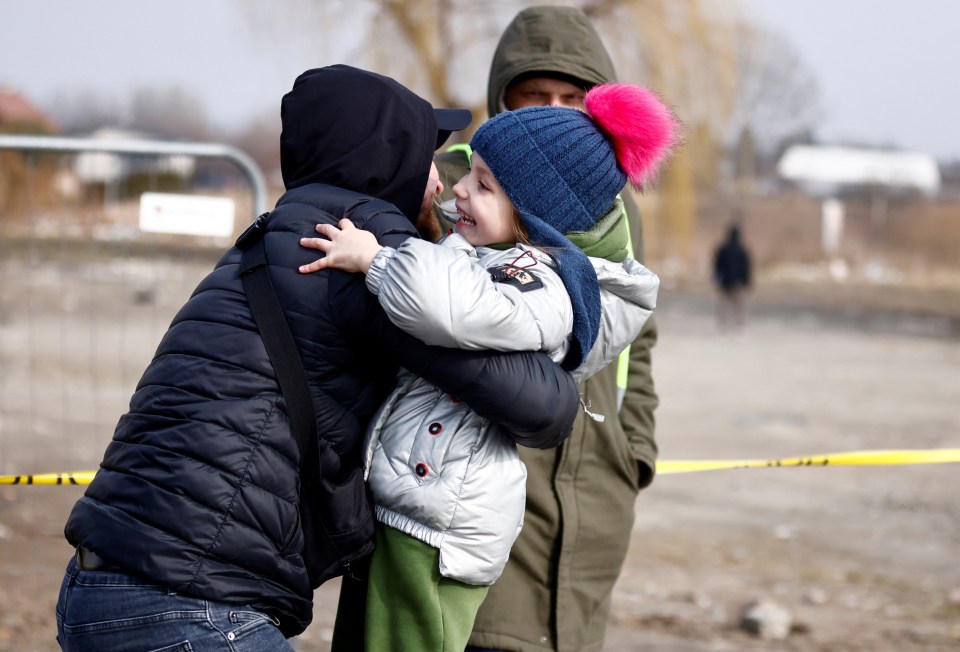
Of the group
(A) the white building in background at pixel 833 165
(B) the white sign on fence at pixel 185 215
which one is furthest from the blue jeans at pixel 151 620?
(A) the white building in background at pixel 833 165

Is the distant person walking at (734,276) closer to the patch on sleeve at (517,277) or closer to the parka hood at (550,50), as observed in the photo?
the parka hood at (550,50)

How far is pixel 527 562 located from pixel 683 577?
3.31m

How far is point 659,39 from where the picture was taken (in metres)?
18.4

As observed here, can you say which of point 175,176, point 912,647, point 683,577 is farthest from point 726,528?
point 175,176

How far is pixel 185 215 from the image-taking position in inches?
169

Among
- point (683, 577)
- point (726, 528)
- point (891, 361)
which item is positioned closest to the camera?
point (683, 577)

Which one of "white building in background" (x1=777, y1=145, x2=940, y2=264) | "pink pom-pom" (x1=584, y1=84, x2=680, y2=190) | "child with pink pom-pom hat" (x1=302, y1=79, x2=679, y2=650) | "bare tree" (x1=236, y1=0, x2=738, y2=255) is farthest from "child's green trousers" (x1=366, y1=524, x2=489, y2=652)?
"white building in background" (x1=777, y1=145, x2=940, y2=264)

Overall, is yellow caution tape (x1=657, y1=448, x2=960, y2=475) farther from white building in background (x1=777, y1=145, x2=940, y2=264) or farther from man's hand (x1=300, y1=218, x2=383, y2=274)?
white building in background (x1=777, y1=145, x2=940, y2=264)

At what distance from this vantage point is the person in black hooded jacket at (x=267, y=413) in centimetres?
165

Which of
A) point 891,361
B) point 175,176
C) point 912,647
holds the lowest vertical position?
point 891,361

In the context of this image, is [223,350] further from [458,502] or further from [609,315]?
[609,315]

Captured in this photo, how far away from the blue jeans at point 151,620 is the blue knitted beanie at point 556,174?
2.25 feet

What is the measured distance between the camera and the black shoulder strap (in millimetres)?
1691

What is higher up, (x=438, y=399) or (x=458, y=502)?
(x=438, y=399)
